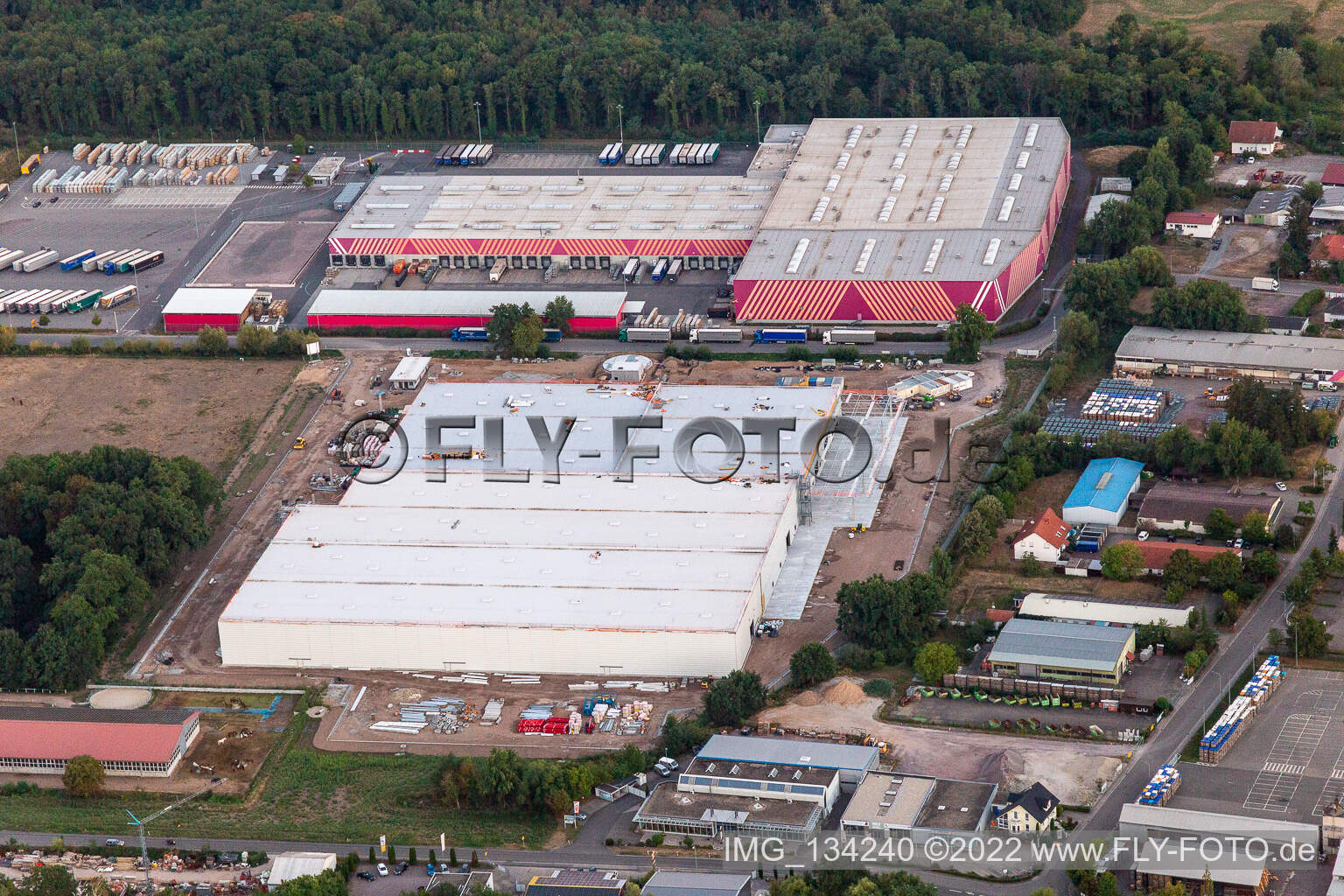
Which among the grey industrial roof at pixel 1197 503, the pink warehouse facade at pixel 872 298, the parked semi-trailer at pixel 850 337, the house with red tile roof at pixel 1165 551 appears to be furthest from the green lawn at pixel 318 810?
the pink warehouse facade at pixel 872 298

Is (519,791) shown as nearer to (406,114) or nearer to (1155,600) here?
(1155,600)

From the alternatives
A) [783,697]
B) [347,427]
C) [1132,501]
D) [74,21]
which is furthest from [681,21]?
[783,697]

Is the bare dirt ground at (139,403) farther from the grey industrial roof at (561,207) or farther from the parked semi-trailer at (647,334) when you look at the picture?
the parked semi-trailer at (647,334)

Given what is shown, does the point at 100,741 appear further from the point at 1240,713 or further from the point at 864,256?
the point at 864,256

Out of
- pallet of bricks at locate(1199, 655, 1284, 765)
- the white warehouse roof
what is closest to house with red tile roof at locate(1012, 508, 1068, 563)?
pallet of bricks at locate(1199, 655, 1284, 765)

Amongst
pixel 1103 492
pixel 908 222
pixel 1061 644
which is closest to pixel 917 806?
pixel 1061 644

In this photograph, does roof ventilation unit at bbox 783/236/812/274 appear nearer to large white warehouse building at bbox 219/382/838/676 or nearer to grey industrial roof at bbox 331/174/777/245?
grey industrial roof at bbox 331/174/777/245

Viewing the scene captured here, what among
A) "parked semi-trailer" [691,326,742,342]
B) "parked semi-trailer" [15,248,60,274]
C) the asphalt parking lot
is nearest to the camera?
the asphalt parking lot
